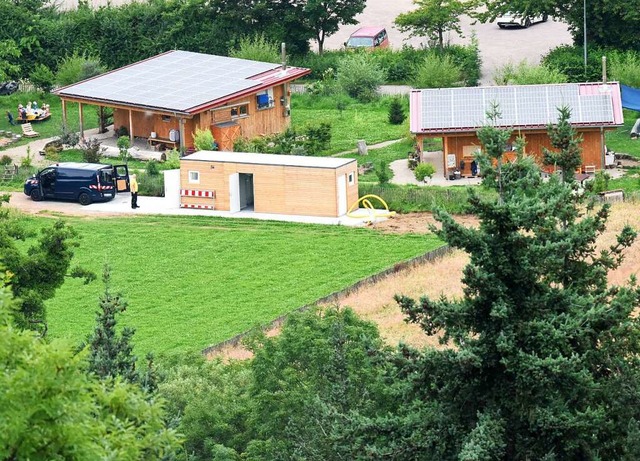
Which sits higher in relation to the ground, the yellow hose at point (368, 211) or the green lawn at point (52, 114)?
the green lawn at point (52, 114)

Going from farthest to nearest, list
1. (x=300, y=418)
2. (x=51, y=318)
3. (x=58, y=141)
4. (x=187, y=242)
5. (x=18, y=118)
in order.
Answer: (x=18, y=118)
(x=58, y=141)
(x=187, y=242)
(x=51, y=318)
(x=300, y=418)

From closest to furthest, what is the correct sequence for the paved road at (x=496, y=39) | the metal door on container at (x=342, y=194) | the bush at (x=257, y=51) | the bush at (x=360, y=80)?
the metal door on container at (x=342, y=194), the bush at (x=360, y=80), the bush at (x=257, y=51), the paved road at (x=496, y=39)

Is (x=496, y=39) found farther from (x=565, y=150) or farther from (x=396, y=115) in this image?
(x=565, y=150)

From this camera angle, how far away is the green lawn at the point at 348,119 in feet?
215

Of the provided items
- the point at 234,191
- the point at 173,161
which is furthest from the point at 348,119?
the point at 234,191

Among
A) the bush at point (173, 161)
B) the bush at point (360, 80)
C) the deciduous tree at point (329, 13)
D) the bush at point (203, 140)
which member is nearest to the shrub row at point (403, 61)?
the deciduous tree at point (329, 13)

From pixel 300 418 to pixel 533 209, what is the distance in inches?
280

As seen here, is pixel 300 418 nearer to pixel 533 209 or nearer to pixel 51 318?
pixel 533 209

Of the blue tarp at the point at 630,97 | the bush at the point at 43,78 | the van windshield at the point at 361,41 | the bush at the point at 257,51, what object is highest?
→ the van windshield at the point at 361,41

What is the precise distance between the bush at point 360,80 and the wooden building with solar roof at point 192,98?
12.9 ft

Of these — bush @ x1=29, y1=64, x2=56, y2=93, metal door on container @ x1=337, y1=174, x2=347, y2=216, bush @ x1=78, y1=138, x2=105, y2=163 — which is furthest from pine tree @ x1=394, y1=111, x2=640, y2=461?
bush @ x1=29, y1=64, x2=56, y2=93

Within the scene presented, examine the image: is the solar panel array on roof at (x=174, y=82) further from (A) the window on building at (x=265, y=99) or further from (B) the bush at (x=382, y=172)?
(B) the bush at (x=382, y=172)

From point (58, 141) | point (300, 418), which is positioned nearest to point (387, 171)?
point (58, 141)

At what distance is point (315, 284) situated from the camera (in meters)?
46.5
